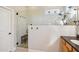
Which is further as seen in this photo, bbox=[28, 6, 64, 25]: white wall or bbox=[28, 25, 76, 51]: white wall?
bbox=[28, 25, 76, 51]: white wall

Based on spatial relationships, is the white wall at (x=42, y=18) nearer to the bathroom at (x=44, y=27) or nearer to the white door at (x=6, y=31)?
the bathroom at (x=44, y=27)

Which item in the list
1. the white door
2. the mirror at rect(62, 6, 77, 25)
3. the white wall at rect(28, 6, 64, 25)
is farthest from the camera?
the mirror at rect(62, 6, 77, 25)

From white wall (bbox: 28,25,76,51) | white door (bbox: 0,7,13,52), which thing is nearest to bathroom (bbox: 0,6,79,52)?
white wall (bbox: 28,25,76,51)

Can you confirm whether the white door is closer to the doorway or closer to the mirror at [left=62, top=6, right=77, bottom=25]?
the doorway

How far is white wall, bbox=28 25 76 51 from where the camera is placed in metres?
2.88

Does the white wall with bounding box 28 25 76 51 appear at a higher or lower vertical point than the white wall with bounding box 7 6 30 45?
lower

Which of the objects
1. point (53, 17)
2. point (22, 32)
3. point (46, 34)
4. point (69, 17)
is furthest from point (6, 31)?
point (69, 17)

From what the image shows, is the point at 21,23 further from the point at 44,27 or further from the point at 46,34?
the point at 46,34

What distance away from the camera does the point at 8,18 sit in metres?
2.63

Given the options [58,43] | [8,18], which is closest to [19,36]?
[8,18]

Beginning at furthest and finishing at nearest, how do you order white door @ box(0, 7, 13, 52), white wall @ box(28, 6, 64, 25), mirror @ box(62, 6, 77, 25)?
mirror @ box(62, 6, 77, 25)
white wall @ box(28, 6, 64, 25)
white door @ box(0, 7, 13, 52)

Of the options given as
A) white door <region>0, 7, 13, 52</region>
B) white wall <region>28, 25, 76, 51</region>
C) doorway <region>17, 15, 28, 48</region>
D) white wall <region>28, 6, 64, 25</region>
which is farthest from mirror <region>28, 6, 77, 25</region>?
white door <region>0, 7, 13, 52</region>

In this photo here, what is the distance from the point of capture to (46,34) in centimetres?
304
